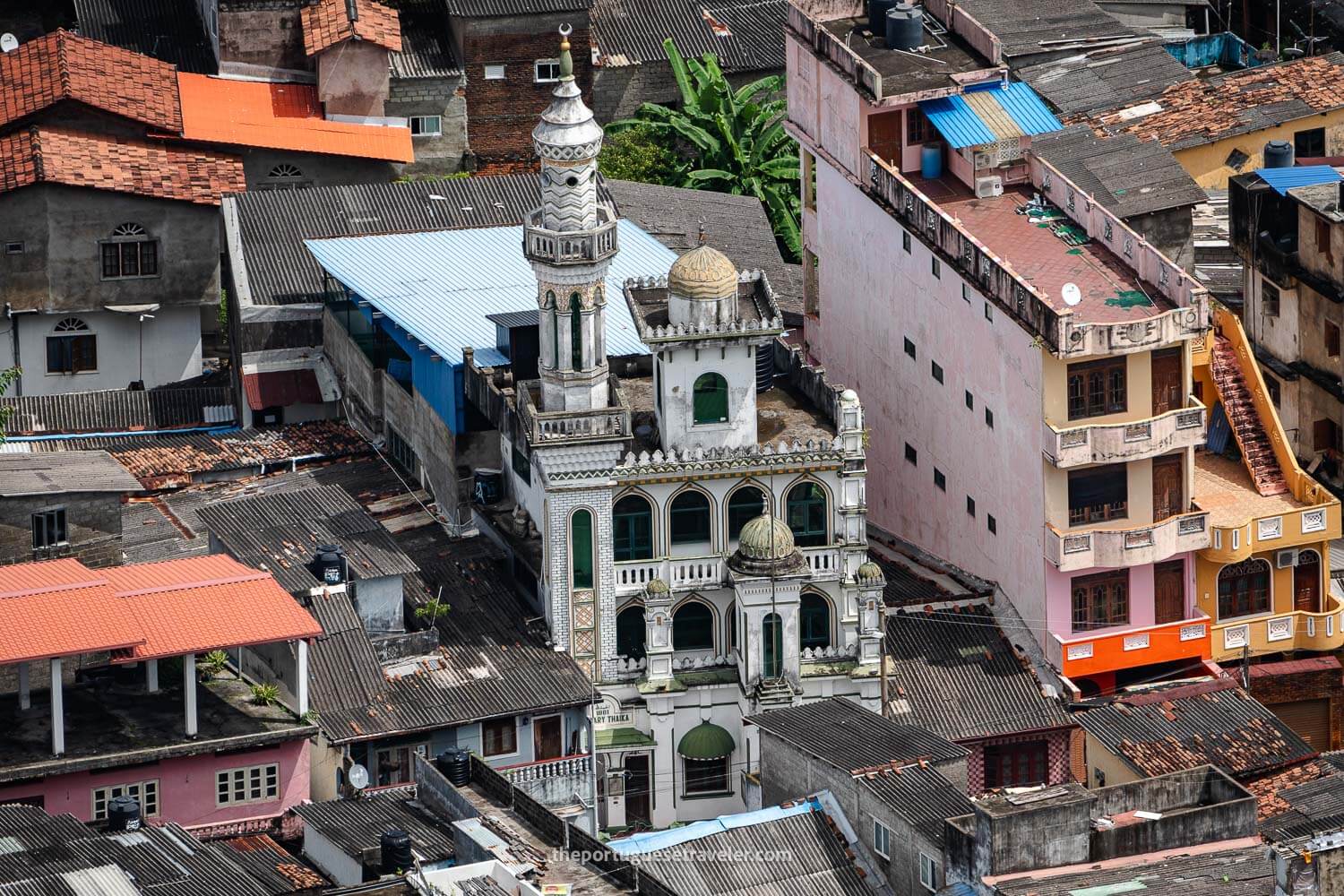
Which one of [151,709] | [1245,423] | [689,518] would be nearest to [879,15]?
[1245,423]

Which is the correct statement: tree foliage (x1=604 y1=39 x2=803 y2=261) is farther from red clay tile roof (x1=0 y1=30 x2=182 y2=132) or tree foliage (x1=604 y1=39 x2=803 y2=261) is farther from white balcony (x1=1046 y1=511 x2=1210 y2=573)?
white balcony (x1=1046 y1=511 x2=1210 y2=573)

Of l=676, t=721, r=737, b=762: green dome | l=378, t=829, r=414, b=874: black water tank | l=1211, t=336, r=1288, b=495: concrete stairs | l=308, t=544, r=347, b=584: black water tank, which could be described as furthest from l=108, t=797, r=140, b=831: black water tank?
l=1211, t=336, r=1288, b=495: concrete stairs

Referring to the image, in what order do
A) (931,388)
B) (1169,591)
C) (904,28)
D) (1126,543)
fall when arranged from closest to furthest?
(1126,543) < (1169,591) < (931,388) < (904,28)

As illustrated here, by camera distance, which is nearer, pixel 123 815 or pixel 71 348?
pixel 123 815

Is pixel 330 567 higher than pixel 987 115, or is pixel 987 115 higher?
pixel 987 115

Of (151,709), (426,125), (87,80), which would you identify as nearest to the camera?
(151,709)

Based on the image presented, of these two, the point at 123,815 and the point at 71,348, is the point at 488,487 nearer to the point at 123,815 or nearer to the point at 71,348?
the point at 123,815

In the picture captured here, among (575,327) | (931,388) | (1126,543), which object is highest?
(575,327)
